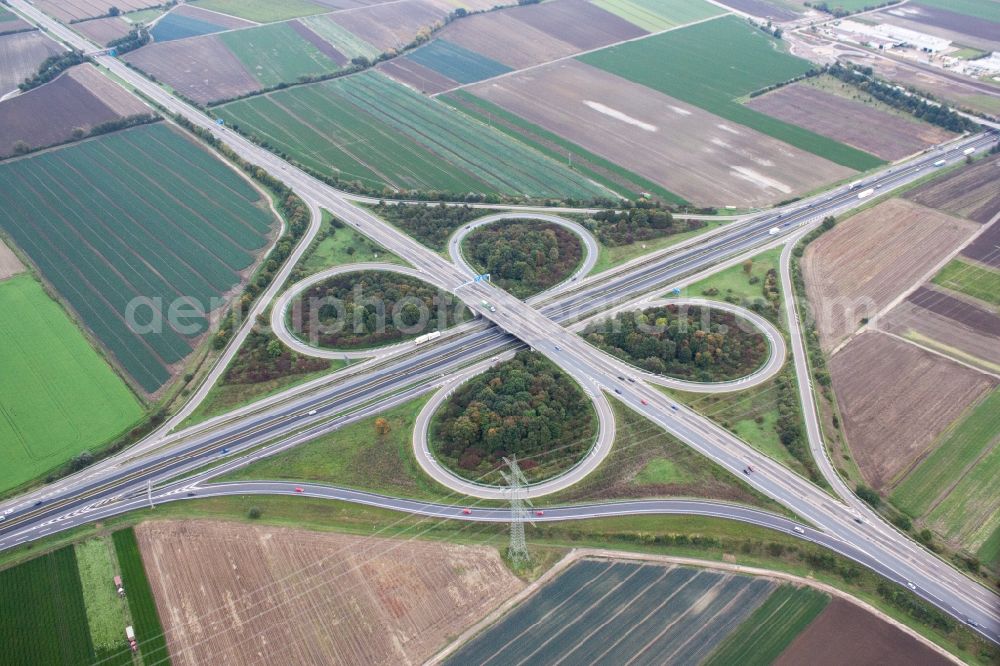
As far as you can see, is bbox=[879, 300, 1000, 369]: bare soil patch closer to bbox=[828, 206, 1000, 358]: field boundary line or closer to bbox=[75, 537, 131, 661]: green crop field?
bbox=[828, 206, 1000, 358]: field boundary line

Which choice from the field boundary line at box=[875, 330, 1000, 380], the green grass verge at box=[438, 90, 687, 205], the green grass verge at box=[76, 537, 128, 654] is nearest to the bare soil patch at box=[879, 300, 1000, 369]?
the field boundary line at box=[875, 330, 1000, 380]

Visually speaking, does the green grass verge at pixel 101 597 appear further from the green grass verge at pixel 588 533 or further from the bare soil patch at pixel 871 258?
the bare soil patch at pixel 871 258

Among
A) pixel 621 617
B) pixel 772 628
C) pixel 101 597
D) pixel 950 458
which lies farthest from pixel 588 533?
pixel 101 597

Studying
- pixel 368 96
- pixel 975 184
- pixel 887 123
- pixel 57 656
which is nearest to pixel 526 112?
pixel 368 96

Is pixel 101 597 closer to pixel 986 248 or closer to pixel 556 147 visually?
pixel 556 147

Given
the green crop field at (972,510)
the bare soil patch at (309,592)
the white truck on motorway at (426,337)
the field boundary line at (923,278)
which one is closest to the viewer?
the bare soil patch at (309,592)

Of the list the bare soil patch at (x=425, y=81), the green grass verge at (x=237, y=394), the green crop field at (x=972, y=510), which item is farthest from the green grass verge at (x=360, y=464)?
the bare soil patch at (x=425, y=81)
